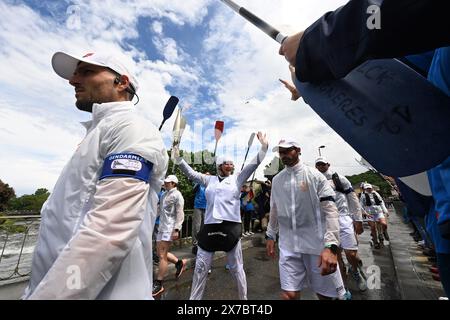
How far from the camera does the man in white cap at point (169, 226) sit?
5.59m

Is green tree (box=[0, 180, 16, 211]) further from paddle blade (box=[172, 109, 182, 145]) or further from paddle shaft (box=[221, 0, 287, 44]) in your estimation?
paddle shaft (box=[221, 0, 287, 44])

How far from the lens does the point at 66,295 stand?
98 centimetres

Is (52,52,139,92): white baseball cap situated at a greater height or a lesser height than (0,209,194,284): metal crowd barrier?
greater

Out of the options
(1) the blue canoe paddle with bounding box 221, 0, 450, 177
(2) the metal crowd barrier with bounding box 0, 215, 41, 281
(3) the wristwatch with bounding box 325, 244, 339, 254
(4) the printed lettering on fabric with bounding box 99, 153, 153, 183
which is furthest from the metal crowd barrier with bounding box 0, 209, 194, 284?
(1) the blue canoe paddle with bounding box 221, 0, 450, 177

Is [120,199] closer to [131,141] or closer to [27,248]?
[131,141]

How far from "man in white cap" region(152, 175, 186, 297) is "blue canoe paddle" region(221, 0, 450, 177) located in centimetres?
500

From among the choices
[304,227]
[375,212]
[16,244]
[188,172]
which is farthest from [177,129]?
[375,212]

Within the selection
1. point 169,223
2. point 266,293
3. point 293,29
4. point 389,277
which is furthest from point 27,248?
point 389,277

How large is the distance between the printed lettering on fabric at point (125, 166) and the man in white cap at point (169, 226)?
14.6 feet

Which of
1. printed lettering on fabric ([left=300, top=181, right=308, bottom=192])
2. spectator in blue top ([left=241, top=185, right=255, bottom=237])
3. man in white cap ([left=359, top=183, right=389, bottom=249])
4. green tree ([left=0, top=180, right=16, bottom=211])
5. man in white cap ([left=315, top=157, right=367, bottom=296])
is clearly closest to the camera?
printed lettering on fabric ([left=300, top=181, right=308, bottom=192])

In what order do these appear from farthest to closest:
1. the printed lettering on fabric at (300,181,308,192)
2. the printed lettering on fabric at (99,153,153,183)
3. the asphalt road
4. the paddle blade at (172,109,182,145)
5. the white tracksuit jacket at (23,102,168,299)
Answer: the paddle blade at (172,109,182,145) < the asphalt road < the printed lettering on fabric at (300,181,308,192) < the printed lettering on fabric at (99,153,153,183) < the white tracksuit jacket at (23,102,168,299)

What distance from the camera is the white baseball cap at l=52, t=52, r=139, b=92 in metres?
1.72

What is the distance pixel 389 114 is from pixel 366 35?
293mm

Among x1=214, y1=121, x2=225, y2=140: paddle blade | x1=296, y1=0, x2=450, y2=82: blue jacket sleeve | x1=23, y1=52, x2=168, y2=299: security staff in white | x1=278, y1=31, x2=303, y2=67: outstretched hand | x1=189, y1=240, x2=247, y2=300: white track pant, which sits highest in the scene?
x1=214, y1=121, x2=225, y2=140: paddle blade
